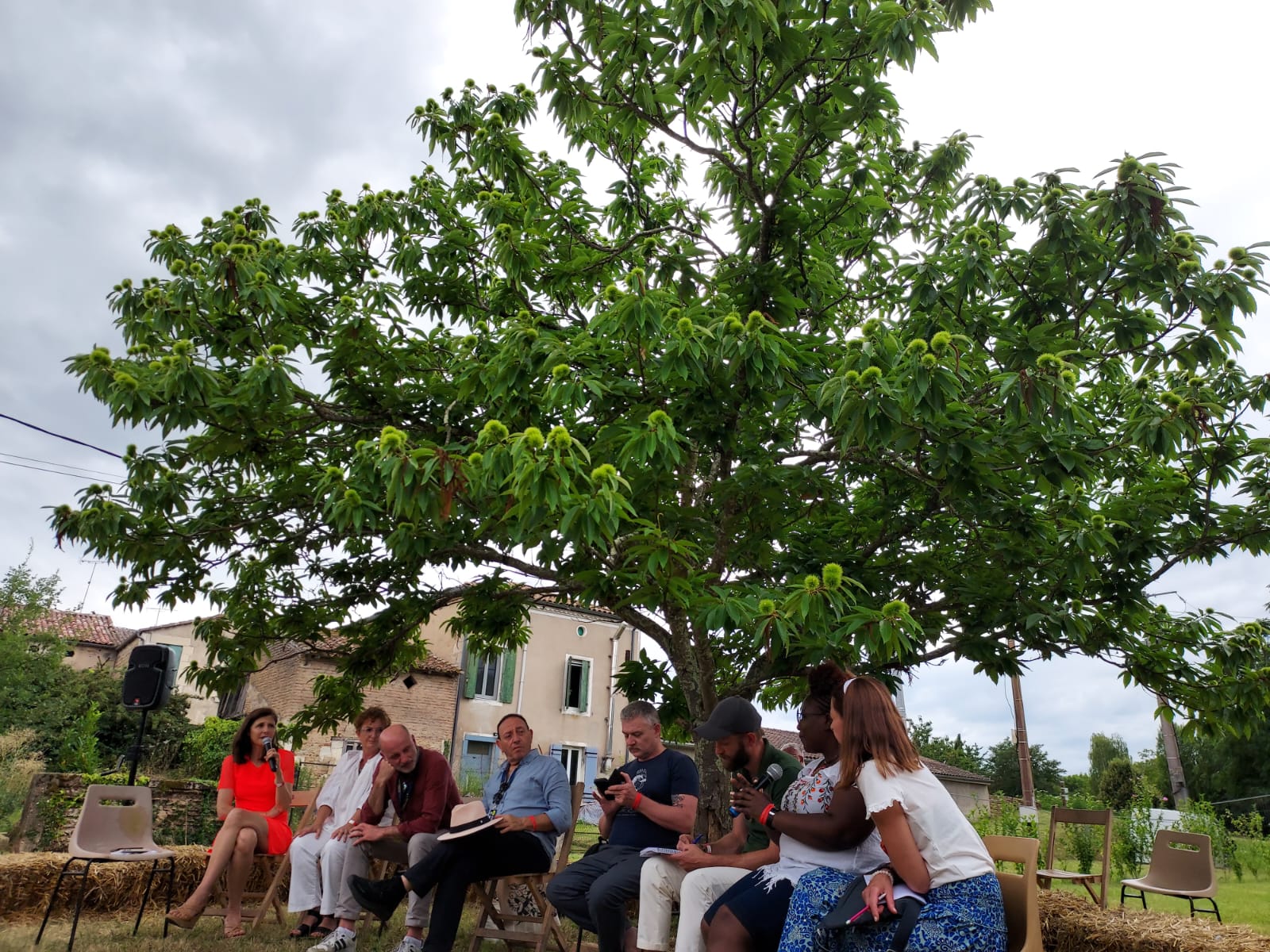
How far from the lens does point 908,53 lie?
512 centimetres

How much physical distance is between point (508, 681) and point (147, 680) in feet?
64.9

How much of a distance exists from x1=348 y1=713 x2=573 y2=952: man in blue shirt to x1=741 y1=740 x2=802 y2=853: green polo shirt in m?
1.45

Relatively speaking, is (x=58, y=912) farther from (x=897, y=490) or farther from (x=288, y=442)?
(x=897, y=490)

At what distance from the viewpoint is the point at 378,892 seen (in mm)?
5074

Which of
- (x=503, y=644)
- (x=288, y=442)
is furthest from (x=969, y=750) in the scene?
(x=288, y=442)

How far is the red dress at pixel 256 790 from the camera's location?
20.9 feet

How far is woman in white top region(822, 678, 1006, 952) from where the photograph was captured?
2840 millimetres

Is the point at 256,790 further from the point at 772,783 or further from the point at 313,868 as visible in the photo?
the point at 772,783

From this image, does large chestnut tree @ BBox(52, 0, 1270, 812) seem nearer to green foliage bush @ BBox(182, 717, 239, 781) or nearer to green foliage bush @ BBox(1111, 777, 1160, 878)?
green foliage bush @ BBox(1111, 777, 1160, 878)

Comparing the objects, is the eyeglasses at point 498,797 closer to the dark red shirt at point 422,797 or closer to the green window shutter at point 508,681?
the dark red shirt at point 422,797

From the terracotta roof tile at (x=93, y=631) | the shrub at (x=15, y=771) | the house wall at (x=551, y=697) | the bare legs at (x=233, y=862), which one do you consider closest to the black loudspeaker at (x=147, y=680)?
the bare legs at (x=233, y=862)

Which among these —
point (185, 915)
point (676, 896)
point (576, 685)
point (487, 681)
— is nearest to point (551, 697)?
point (576, 685)

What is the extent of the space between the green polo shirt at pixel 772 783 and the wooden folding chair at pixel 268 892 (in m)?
3.42

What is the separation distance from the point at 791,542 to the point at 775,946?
11.8 ft
